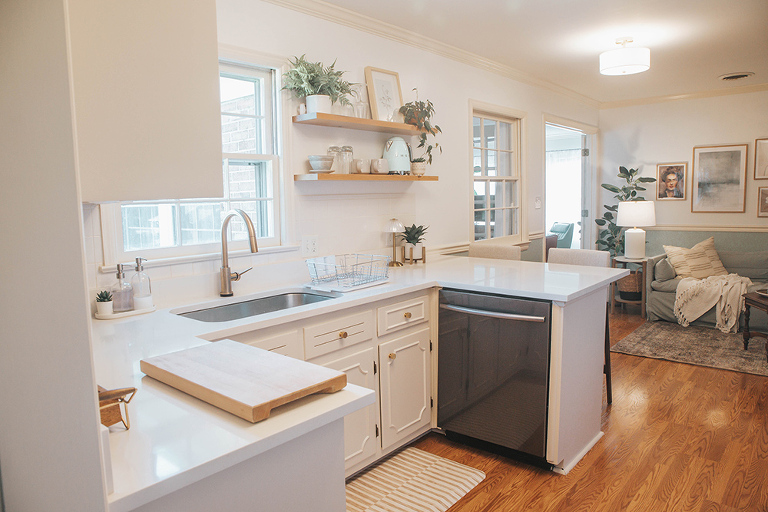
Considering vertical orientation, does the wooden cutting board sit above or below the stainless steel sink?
above

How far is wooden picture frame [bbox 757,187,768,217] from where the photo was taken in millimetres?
5961

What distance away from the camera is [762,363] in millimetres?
4125

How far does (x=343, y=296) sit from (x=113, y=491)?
1687 mm

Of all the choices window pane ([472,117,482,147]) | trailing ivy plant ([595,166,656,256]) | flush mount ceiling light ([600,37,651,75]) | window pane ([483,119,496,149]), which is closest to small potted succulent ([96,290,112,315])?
window pane ([472,117,482,147])

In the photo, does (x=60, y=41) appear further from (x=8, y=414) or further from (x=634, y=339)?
(x=634, y=339)

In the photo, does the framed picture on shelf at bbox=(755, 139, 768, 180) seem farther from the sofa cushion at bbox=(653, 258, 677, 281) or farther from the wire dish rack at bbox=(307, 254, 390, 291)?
the wire dish rack at bbox=(307, 254, 390, 291)

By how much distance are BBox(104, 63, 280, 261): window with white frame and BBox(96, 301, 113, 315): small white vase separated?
29cm

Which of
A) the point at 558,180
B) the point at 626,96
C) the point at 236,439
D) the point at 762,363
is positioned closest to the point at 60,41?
the point at 236,439

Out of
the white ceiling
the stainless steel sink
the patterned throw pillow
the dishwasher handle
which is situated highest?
the white ceiling

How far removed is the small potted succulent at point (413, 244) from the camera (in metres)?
3.57

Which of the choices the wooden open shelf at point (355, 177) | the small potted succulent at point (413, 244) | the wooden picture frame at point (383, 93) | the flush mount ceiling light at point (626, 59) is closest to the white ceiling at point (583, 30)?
the flush mount ceiling light at point (626, 59)

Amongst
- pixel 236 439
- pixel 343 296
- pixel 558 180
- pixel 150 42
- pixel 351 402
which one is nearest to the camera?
pixel 236 439

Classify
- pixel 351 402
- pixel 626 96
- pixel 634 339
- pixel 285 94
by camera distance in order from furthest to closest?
pixel 626 96
pixel 634 339
pixel 285 94
pixel 351 402

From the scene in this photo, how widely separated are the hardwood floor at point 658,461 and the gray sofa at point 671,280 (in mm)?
1664
